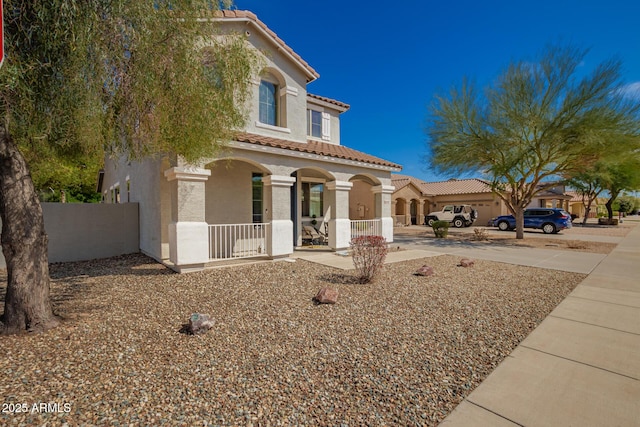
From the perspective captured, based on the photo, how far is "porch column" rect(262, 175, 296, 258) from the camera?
31.8 ft

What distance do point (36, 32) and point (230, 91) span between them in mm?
2744

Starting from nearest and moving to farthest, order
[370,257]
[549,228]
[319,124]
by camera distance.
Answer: [370,257], [319,124], [549,228]

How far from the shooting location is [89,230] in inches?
434

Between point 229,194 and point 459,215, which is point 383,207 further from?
point 459,215

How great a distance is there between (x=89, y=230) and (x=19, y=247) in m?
8.03

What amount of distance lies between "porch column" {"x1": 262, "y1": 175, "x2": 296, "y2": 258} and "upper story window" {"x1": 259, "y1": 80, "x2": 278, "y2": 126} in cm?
274

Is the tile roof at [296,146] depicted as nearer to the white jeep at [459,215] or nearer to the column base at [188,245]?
the column base at [188,245]

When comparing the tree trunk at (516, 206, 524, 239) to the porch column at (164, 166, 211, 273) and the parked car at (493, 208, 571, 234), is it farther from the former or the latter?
the porch column at (164, 166, 211, 273)

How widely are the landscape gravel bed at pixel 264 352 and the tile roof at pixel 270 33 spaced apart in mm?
8096

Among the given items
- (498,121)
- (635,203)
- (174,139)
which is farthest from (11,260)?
(635,203)

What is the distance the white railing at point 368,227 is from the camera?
1268 cm

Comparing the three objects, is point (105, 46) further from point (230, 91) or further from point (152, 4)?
point (230, 91)

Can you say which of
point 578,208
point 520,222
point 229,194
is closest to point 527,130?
point 520,222

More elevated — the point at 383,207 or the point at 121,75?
the point at 121,75
